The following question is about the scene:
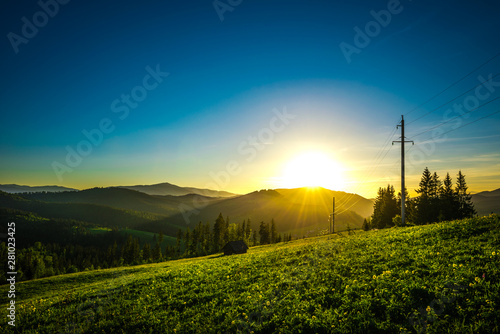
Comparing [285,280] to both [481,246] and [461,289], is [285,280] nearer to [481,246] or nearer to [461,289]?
[461,289]

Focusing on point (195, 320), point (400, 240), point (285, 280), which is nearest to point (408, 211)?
point (400, 240)

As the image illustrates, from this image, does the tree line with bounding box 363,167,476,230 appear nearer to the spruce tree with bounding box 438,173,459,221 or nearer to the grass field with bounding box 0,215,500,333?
the spruce tree with bounding box 438,173,459,221

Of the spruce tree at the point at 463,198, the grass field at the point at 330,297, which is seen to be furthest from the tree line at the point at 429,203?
the grass field at the point at 330,297

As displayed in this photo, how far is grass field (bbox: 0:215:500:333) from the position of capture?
7.41m

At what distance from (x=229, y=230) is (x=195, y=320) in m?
103

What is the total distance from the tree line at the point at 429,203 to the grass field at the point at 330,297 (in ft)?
182

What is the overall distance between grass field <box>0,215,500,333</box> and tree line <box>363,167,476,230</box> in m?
55.5

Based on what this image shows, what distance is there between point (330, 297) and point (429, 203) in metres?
71.0

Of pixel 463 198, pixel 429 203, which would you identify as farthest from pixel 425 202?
pixel 463 198

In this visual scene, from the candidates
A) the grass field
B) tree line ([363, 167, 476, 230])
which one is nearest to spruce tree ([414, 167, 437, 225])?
tree line ([363, 167, 476, 230])

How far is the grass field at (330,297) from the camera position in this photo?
7410mm

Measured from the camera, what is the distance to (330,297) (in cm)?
962

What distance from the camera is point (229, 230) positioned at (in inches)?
4338

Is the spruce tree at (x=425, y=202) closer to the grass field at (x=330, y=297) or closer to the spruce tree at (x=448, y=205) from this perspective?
the spruce tree at (x=448, y=205)
